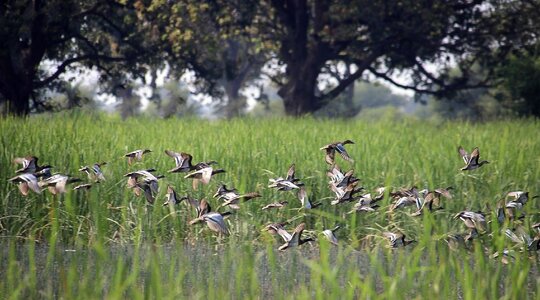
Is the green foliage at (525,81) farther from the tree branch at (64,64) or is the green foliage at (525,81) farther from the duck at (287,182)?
the duck at (287,182)

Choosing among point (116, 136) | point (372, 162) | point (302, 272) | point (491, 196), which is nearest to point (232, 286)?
point (302, 272)

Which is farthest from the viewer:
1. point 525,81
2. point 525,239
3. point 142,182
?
point 525,81

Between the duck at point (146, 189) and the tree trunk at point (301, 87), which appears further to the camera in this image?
the tree trunk at point (301, 87)

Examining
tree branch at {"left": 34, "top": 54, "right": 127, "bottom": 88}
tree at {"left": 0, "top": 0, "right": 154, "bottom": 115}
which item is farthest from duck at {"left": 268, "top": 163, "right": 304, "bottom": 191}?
tree branch at {"left": 34, "top": 54, "right": 127, "bottom": 88}

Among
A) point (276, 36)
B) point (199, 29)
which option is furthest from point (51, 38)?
point (276, 36)

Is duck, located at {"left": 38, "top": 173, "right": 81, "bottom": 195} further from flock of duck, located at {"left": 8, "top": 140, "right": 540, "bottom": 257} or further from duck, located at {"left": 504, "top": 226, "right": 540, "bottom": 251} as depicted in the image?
duck, located at {"left": 504, "top": 226, "right": 540, "bottom": 251}

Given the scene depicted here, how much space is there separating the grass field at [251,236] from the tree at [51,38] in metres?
8.45

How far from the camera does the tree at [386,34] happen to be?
18.1 meters

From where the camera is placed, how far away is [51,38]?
53.1 ft

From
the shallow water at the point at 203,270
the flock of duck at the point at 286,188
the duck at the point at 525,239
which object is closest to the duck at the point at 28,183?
the flock of duck at the point at 286,188

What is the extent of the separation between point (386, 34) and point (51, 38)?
27.7ft

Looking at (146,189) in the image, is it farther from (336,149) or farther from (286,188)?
(336,149)

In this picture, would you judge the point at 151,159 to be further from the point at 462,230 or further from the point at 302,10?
the point at 302,10

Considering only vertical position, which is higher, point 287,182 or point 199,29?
point 199,29
